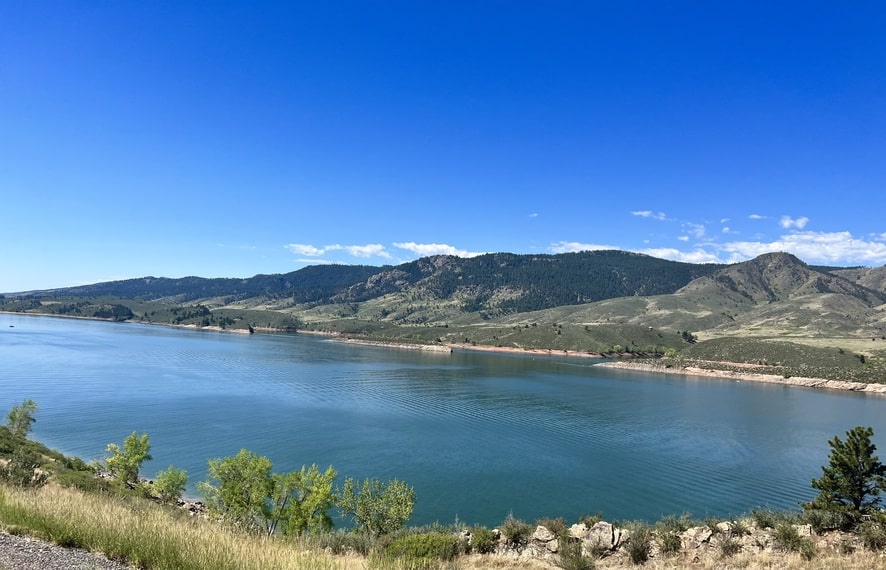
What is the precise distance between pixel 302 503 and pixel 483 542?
11527 mm

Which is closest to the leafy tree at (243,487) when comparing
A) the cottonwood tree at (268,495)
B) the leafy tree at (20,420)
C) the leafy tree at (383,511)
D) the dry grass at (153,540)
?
the cottonwood tree at (268,495)

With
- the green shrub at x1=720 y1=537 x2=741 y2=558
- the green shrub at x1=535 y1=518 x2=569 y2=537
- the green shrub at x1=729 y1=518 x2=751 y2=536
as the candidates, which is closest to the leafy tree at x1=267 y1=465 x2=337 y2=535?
the green shrub at x1=535 y1=518 x2=569 y2=537

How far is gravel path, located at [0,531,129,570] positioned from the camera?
7652 millimetres

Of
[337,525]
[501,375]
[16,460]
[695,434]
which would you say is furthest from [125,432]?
[501,375]

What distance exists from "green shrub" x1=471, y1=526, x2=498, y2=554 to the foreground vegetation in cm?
4

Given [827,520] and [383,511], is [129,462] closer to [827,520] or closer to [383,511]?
[383,511]

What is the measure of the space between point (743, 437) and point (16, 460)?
6689cm

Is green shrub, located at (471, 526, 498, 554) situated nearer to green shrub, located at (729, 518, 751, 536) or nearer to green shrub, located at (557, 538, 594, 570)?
green shrub, located at (557, 538, 594, 570)

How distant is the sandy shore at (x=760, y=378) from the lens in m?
104

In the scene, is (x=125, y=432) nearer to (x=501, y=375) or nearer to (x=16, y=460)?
(x=16, y=460)

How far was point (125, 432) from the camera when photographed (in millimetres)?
50594

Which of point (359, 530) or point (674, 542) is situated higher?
point (674, 542)

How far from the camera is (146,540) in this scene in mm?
8109

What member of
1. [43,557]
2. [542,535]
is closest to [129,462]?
[542,535]
